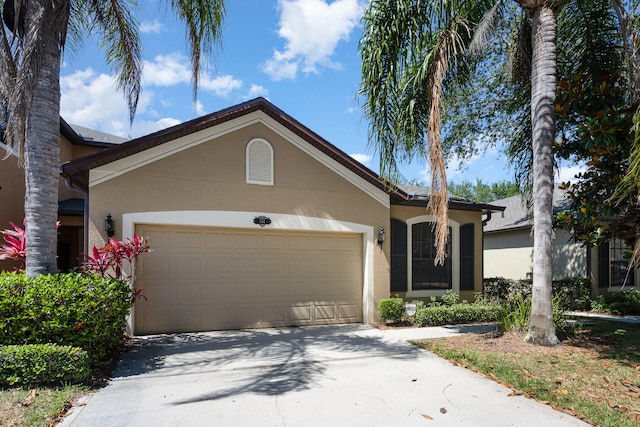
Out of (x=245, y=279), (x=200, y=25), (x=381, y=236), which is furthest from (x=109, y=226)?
(x=381, y=236)

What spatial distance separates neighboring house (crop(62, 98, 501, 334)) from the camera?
8.26 meters

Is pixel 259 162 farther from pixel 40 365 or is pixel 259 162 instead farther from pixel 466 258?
pixel 466 258

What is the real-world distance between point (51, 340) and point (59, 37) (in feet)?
15.7

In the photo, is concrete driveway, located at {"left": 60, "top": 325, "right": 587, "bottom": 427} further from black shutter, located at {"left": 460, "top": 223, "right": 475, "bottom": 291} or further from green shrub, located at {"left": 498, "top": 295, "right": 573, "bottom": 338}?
black shutter, located at {"left": 460, "top": 223, "right": 475, "bottom": 291}

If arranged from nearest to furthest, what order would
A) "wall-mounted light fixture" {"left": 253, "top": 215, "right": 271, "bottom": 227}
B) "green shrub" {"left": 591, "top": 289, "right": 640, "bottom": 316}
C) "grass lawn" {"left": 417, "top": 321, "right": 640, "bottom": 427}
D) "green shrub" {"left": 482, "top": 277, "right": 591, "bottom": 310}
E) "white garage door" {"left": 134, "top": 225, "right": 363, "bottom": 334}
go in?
"grass lawn" {"left": 417, "top": 321, "right": 640, "bottom": 427} → "white garage door" {"left": 134, "top": 225, "right": 363, "bottom": 334} → "wall-mounted light fixture" {"left": 253, "top": 215, "right": 271, "bottom": 227} → "green shrub" {"left": 591, "top": 289, "right": 640, "bottom": 316} → "green shrub" {"left": 482, "top": 277, "right": 591, "bottom": 310}

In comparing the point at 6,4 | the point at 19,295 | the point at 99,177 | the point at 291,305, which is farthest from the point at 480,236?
the point at 6,4

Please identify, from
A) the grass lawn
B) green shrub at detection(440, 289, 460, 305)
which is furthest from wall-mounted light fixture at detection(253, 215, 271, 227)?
green shrub at detection(440, 289, 460, 305)

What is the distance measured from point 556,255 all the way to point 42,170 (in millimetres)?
16547

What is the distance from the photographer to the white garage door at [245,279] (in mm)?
8539

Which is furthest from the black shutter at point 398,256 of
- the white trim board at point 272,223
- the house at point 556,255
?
the house at point 556,255

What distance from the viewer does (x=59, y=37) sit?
21.5ft

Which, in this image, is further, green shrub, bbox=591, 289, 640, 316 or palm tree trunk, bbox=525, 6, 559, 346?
green shrub, bbox=591, 289, 640, 316

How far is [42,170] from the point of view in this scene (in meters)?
6.24

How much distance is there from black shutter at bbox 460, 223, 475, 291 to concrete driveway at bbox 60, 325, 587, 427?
15.2 ft
